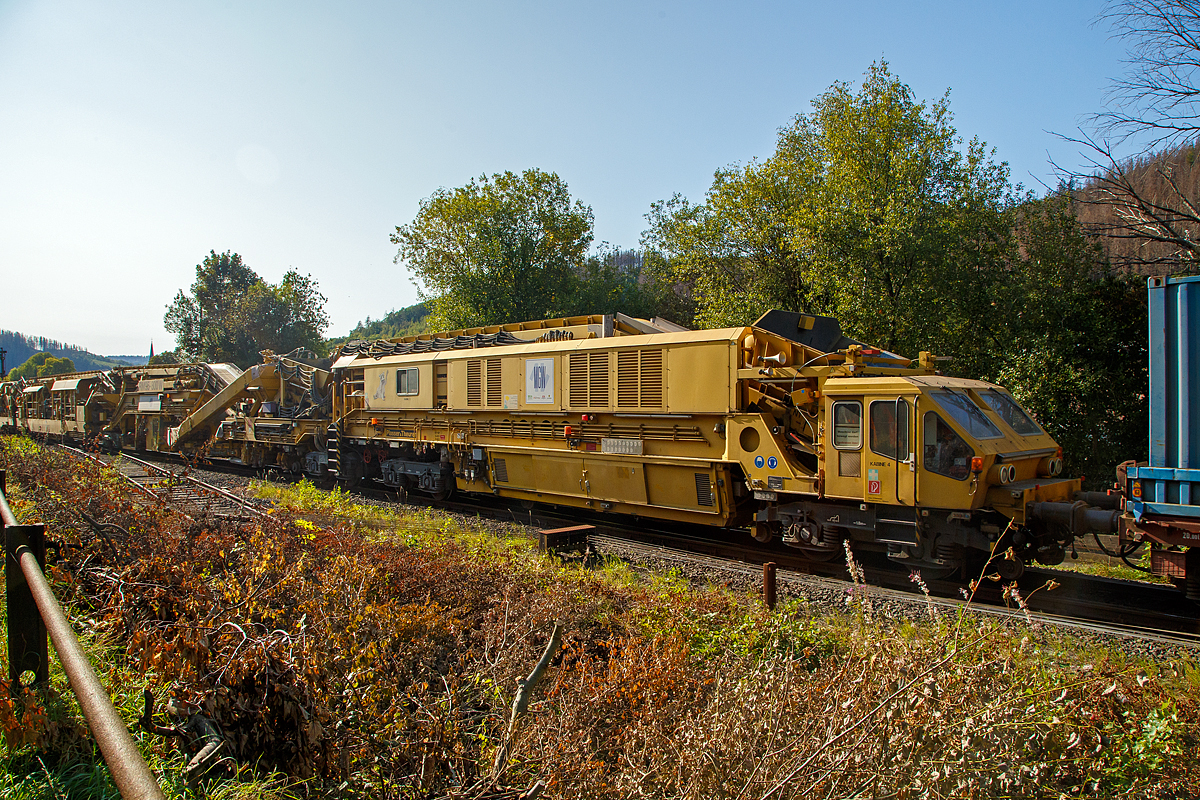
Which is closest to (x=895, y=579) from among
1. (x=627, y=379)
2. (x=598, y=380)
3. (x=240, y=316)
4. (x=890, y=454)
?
(x=890, y=454)

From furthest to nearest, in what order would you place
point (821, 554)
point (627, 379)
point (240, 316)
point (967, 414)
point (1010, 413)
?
point (240, 316)
point (627, 379)
point (821, 554)
point (1010, 413)
point (967, 414)

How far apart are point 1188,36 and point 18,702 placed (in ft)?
62.7

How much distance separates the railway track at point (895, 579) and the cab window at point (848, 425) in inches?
69.6

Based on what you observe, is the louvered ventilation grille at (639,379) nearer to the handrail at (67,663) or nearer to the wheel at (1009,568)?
the wheel at (1009,568)

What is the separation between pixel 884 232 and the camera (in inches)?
644

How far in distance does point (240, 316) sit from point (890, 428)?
52.1m

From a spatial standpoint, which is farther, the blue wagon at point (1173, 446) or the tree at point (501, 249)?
the tree at point (501, 249)

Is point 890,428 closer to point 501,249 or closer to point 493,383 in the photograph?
point 493,383

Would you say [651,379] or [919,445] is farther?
[651,379]

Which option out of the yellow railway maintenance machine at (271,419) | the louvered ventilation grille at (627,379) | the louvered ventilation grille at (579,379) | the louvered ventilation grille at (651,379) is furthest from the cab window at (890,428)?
the yellow railway maintenance machine at (271,419)

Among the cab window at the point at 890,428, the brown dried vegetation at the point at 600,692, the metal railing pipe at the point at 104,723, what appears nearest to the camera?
the metal railing pipe at the point at 104,723

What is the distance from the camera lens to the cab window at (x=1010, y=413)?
889 cm

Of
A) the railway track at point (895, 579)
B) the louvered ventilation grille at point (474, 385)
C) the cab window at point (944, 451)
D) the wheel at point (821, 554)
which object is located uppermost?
the louvered ventilation grille at point (474, 385)

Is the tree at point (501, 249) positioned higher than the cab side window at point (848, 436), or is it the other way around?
the tree at point (501, 249)
